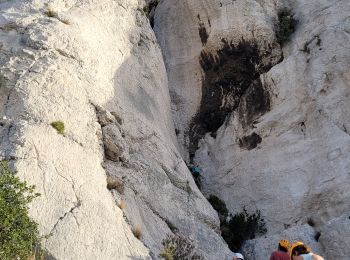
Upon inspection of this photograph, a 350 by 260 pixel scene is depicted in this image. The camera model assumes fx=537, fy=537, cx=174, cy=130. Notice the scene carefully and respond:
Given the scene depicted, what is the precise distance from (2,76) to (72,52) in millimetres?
2226

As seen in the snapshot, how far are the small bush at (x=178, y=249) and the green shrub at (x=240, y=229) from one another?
2857 mm

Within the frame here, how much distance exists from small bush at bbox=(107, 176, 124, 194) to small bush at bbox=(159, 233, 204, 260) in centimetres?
151

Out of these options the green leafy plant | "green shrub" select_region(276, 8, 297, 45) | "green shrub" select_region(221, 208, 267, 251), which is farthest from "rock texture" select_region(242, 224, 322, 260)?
the green leafy plant

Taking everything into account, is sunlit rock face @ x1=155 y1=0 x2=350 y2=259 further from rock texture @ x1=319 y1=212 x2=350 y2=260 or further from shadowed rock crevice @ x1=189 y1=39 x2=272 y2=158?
rock texture @ x1=319 y1=212 x2=350 y2=260

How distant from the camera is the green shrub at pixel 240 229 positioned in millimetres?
15351

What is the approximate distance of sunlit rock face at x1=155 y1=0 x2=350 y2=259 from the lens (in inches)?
631

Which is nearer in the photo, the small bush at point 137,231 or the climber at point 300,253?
the climber at point 300,253

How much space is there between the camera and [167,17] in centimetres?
2347

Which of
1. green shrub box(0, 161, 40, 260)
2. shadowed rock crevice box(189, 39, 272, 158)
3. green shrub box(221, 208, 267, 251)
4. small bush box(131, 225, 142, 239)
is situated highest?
shadowed rock crevice box(189, 39, 272, 158)

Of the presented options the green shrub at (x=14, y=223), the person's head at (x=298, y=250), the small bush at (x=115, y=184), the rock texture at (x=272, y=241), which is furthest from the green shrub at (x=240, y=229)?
the person's head at (x=298, y=250)

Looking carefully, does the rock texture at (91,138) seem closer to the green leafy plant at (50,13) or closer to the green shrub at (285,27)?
the green leafy plant at (50,13)

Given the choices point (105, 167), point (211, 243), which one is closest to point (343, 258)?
point (211, 243)

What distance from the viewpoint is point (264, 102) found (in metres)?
18.7

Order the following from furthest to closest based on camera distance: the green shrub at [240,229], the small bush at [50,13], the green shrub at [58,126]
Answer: the green shrub at [240,229] → the small bush at [50,13] → the green shrub at [58,126]
